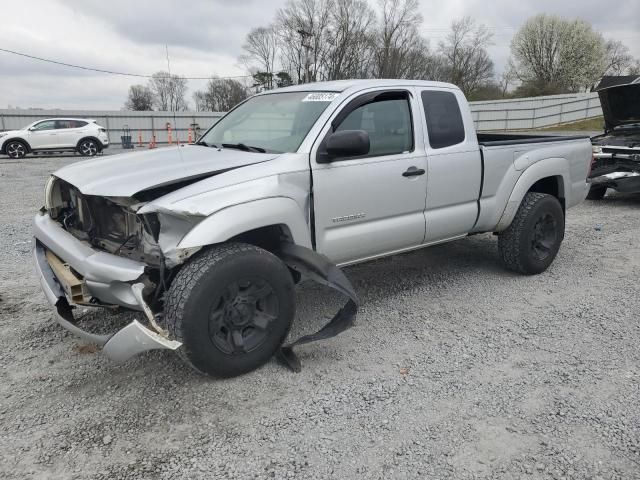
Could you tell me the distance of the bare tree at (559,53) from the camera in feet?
173

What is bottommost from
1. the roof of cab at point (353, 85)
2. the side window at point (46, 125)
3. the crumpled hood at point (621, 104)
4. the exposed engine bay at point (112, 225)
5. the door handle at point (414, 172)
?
the exposed engine bay at point (112, 225)

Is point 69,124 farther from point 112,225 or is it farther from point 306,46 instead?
point 306,46

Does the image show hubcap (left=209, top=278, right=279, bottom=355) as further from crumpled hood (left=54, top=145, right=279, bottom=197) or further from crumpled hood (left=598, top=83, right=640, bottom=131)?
crumpled hood (left=598, top=83, right=640, bottom=131)

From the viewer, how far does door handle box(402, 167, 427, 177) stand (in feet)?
13.4

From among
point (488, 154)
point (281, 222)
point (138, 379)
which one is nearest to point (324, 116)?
point (281, 222)

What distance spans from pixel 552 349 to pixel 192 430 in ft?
8.35

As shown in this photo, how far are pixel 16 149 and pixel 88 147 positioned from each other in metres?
2.44

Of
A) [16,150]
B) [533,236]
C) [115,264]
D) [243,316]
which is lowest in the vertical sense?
[243,316]

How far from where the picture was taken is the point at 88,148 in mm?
20297

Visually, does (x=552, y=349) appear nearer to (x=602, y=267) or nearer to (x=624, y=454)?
(x=624, y=454)

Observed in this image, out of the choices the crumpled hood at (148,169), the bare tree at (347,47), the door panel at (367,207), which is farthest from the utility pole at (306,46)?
the crumpled hood at (148,169)

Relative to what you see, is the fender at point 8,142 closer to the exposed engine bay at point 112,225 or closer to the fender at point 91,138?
the fender at point 91,138

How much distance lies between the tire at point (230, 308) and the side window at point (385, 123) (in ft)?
4.25

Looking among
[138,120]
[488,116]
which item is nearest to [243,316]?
[138,120]
